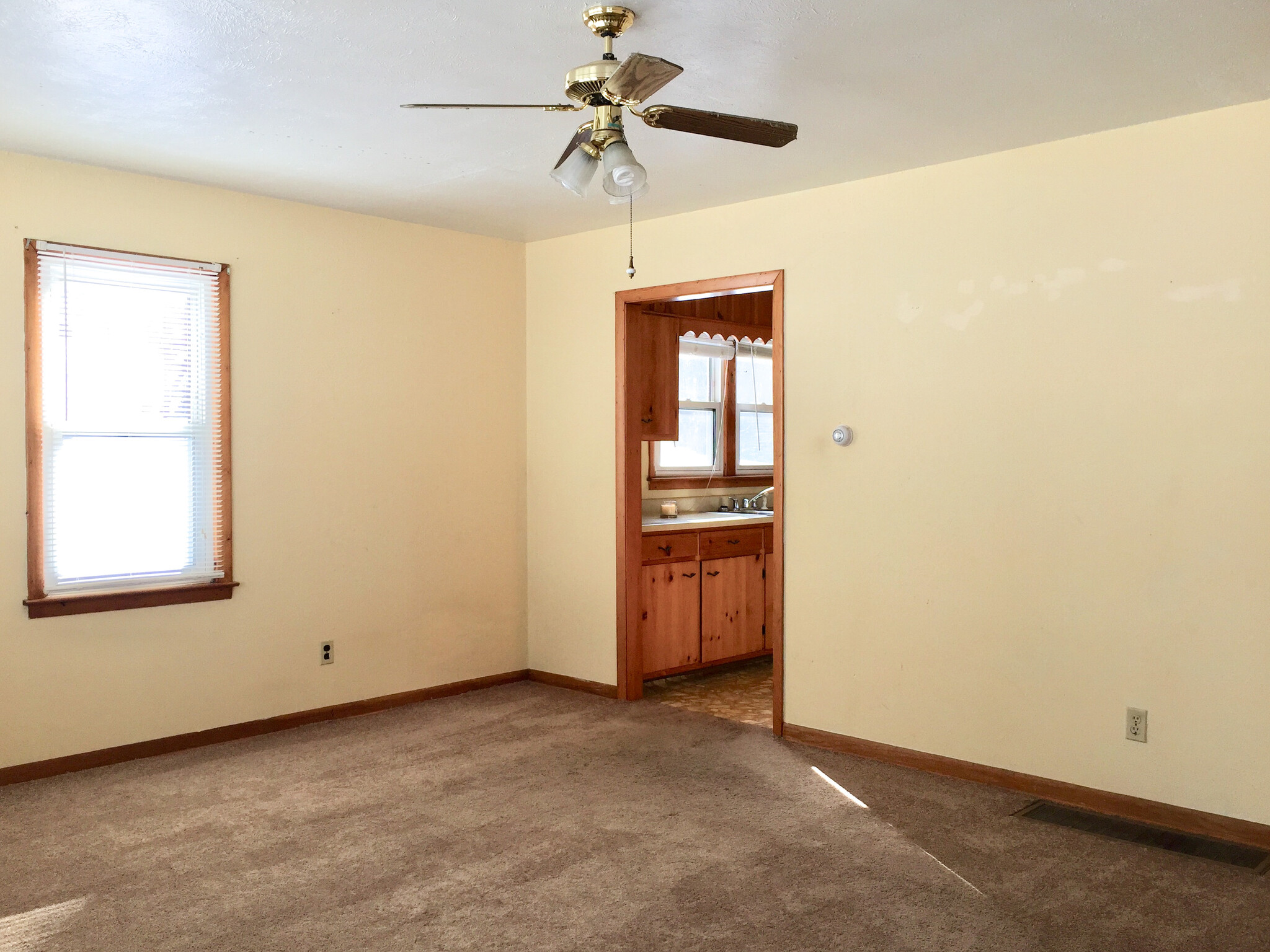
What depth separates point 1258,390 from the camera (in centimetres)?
332

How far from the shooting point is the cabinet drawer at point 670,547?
17.9 feet

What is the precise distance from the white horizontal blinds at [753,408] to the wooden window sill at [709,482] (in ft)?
0.19

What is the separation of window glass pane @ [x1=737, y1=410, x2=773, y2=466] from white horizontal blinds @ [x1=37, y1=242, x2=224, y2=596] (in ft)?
11.6

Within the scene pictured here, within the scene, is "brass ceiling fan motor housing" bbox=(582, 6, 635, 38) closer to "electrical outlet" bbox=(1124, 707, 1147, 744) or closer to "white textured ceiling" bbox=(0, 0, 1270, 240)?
"white textured ceiling" bbox=(0, 0, 1270, 240)

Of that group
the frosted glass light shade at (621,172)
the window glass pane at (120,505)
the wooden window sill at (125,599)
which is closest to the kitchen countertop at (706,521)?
the wooden window sill at (125,599)

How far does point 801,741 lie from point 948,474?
4.58 feet

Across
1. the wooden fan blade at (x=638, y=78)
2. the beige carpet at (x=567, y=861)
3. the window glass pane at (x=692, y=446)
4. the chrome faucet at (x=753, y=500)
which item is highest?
the wooden fan blade at (x=638, y=78)

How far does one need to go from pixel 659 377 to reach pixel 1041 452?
2.42 m

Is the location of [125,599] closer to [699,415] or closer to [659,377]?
[659,377]

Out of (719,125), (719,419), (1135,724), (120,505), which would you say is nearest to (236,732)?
(120,505)

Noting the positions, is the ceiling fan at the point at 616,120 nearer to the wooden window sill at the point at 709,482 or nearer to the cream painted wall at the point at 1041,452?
the cream painted wall at the point at 1041,452

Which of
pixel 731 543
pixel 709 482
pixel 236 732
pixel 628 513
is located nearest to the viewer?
pixel 236 732

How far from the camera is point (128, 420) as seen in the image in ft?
13.8

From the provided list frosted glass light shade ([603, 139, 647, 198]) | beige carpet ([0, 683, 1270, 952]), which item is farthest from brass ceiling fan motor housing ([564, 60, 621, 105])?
beige carpet ([0, 683, 1270, 952])
